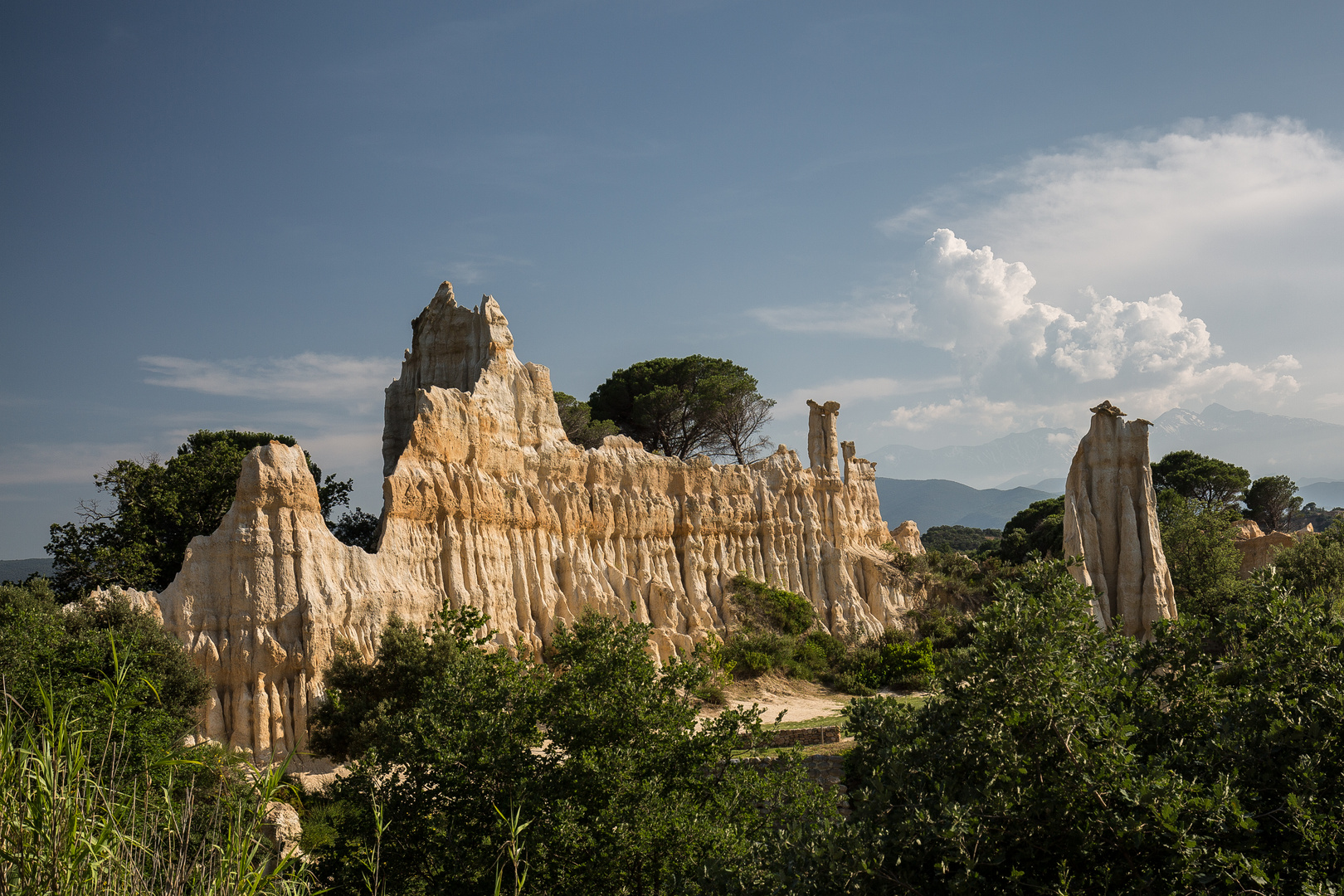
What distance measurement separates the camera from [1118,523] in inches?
1593

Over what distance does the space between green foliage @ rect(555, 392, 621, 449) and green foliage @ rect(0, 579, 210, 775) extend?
27.6 m

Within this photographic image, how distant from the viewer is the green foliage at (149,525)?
32.2 meters

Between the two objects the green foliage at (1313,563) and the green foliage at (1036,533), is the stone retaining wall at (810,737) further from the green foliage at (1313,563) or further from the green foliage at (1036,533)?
the green foliage at (1036,533)

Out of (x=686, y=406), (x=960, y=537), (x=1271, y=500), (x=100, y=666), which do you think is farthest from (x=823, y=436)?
(x=960, y=537)

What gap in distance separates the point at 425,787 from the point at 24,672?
9.71 meters

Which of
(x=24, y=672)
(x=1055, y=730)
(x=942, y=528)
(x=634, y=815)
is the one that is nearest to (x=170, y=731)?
(x=24, y=672)

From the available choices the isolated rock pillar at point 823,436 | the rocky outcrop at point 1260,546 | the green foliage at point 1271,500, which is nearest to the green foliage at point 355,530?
the isolated rock pillar at point 823,436

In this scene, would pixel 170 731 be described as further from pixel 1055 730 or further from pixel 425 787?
pixel 1055 730

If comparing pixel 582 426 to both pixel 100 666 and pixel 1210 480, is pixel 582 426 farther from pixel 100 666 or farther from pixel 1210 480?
pixel 1210 480

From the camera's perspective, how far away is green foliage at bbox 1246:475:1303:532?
80.9 meters

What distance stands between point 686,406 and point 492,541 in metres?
24.6

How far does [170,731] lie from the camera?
20.8 meters

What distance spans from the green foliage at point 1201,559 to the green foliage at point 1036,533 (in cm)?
861

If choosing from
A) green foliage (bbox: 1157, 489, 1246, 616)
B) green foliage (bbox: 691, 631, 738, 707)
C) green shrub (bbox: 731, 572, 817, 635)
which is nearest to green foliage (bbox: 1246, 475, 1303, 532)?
green foliage (bbox: 1157, 489, 1246, 616)
